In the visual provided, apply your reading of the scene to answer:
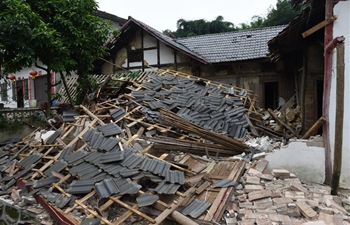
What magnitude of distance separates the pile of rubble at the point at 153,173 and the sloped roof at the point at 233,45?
5.62 metres

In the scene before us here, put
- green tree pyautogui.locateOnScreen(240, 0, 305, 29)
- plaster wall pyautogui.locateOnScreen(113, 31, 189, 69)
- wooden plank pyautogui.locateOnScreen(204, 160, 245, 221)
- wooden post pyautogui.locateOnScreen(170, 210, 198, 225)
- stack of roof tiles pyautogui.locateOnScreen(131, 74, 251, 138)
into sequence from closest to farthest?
wooden post pyautogui.locateOnScreen(170, 210, 198, 225), wooden plank pyautogui.locateOnScreen(204, 160, 245, 221), stack of roof tiles pyautogui.locateOnScreen(131, 74, 251, 138), plaster wall pyautogui.locateOnScreen(113, 31, 189, 69), green tree pyautogui.locateOnScreen(240, 0, 305, 29)

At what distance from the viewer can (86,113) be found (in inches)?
304

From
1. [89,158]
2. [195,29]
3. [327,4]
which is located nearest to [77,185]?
Result: [89,158]

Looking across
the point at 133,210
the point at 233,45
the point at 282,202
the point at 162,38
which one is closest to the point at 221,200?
the point at 282,202

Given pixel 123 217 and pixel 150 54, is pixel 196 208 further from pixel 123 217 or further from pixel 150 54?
pixel 150 54

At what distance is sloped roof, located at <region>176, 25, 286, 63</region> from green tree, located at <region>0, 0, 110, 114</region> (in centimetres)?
598

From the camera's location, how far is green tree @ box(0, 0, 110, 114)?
24.5 ft

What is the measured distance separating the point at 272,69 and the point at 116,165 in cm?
1038

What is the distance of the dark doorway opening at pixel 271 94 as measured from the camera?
14016 mm

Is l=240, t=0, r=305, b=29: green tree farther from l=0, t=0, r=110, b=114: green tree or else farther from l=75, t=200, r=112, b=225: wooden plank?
l=75, t=200, r=112, b=225: wooden plank

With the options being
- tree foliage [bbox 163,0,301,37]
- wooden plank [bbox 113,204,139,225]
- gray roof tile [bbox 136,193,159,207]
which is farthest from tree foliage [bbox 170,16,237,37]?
wooden plank [bbox 113,204,139,225]

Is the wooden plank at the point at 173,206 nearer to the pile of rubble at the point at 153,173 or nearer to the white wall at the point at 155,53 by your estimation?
the pile of rubble at the point at 153,173

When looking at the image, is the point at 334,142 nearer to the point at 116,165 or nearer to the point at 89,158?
the point at 116,165

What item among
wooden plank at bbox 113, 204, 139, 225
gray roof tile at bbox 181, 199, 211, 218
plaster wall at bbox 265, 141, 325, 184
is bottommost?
wooden plank at bbox 113, 204, 139, 225
